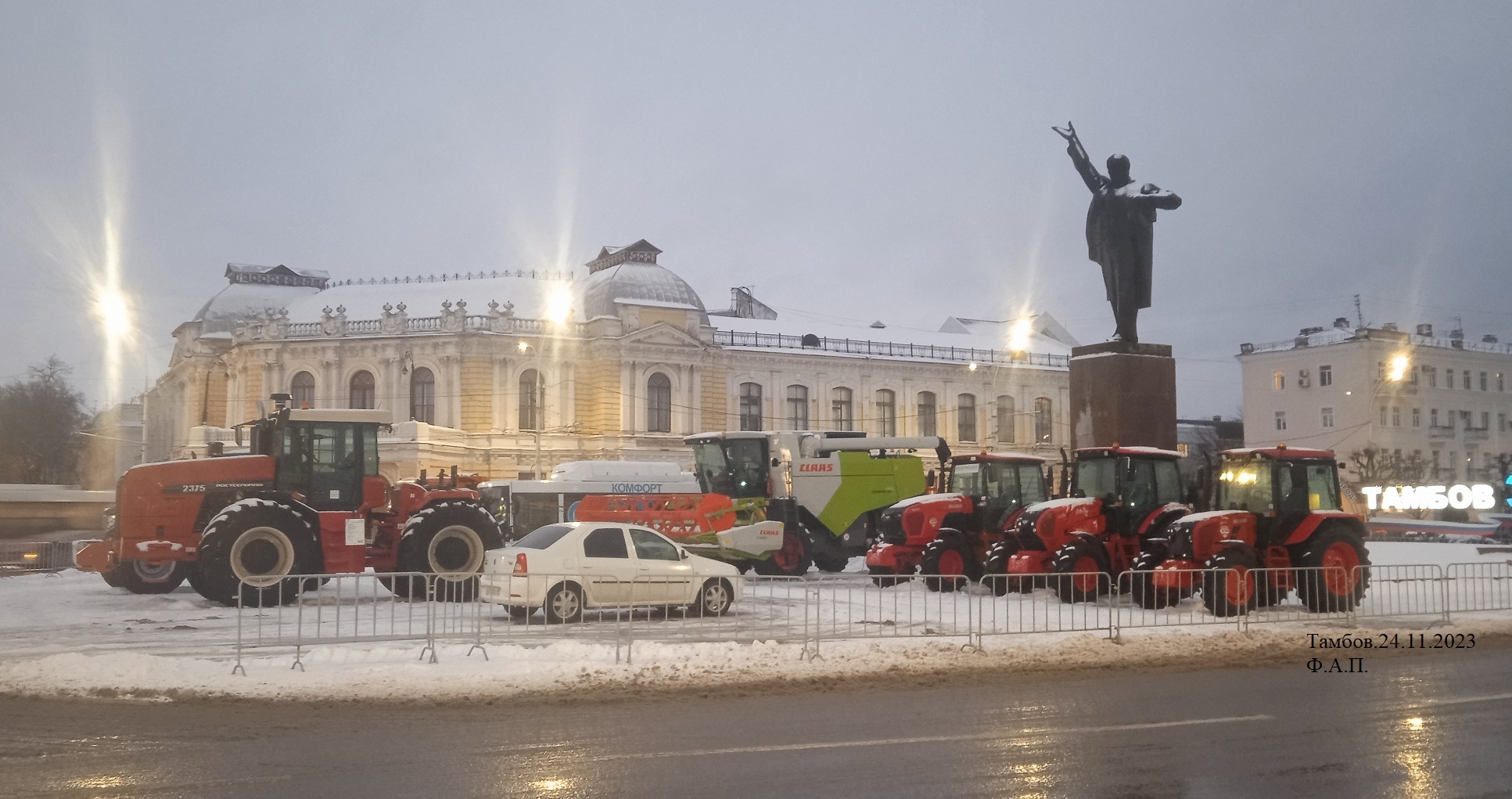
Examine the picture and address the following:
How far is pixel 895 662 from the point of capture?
41.0 feet

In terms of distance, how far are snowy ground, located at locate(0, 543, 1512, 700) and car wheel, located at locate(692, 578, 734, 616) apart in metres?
0.38

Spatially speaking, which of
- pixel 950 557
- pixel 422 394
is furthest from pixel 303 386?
pixel 950 557

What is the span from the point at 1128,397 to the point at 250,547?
46.9ft

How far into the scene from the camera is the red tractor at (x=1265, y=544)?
15648mm

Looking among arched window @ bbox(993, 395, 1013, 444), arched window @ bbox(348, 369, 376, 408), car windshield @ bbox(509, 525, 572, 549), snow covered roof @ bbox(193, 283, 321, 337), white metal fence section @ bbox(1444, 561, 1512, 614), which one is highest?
snow covered roof @ bbox(193, 283, 321, 337)

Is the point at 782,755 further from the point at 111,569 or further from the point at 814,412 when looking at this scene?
the point at 814,412

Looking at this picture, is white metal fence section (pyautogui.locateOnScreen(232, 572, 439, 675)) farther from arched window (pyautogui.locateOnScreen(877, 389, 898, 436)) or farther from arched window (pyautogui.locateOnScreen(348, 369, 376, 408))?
arched window (pyautogui.locateOnScreen(877, 389, 898, 436))

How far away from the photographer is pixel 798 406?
59.5 meters

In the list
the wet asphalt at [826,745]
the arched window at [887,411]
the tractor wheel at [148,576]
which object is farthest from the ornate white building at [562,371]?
the wet asphalt at [826,745]

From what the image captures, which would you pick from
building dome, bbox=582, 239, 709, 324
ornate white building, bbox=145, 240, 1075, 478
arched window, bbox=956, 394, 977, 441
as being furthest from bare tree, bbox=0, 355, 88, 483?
arched window, bbox=956, 394, 977, 441

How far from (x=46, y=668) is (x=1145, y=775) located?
954 centimetres

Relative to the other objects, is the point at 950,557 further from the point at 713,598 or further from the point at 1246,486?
the point at 713,598

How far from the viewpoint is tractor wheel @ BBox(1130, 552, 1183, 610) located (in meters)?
15.8

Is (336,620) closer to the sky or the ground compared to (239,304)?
closer to the ground
